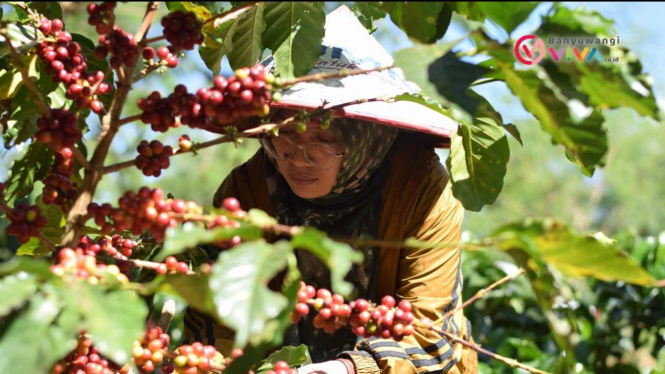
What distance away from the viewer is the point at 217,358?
4.00 ft

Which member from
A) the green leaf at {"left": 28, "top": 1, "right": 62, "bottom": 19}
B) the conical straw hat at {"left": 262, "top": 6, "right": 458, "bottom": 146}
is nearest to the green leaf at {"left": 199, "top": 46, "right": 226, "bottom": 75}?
the conical straw hat at {"left": 262, "top": 6, "right": 458, "bottom": 146}

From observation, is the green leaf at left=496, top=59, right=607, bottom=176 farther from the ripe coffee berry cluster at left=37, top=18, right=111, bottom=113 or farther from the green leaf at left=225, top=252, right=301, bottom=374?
the ripe coffee berry cluster at left=37, top=18, right=111, bottom=113

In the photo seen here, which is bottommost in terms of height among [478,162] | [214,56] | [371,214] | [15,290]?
[371,214]

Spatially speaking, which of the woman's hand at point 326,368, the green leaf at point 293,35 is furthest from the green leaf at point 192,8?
the woman's hand at point 326,368

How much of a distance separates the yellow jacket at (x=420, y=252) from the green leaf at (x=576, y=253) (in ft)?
2.88

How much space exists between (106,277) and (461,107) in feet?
1.53

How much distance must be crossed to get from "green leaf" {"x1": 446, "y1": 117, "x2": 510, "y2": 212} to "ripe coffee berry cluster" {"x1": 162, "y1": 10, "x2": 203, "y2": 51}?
542 mm

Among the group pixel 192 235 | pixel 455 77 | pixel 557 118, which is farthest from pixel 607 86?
pixel 192 235

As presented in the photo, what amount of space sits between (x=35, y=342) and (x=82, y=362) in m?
0.24

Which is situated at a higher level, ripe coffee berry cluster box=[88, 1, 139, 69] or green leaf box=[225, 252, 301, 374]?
ripe coffee berry cluster box=[88, 1, 139, 69]

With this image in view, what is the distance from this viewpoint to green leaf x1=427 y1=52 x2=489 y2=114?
1000 mm

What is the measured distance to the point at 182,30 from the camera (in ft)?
3.67

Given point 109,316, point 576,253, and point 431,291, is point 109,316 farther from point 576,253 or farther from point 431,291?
point 431,291

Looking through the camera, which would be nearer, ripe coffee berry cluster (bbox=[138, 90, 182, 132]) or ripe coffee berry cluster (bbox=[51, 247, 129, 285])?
ripe coffee berry cluster (bbox=[51, 247, 129, 285])
